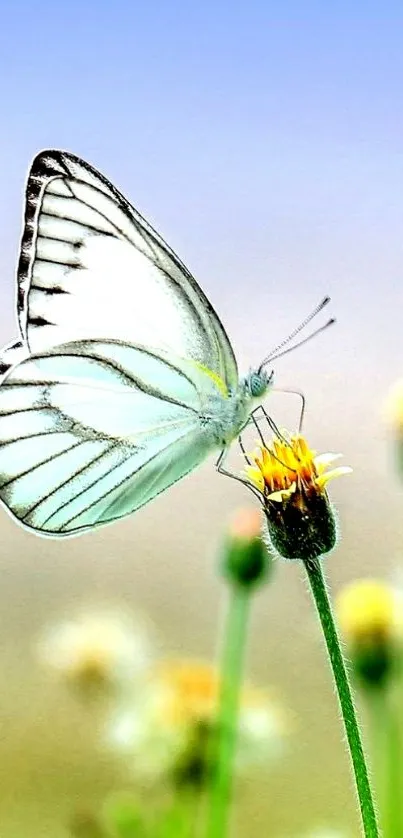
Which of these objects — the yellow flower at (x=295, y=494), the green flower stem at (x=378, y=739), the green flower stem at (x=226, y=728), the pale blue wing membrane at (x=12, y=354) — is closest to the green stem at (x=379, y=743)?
the green flower stem at (x=378, y=739)

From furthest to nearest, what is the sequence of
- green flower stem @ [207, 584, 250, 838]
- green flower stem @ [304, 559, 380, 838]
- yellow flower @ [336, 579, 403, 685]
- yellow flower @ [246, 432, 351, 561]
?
yellow flower @ [336, 579, 403, 685]
green flower stem @ [207, 584, 250, 838]
yellow flower @ [246, 432, 351, 561]
green flower stem @ [304, 559, 380, 838]

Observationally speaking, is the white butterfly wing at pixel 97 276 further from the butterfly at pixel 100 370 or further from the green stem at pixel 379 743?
the green stem at pixel 379 743

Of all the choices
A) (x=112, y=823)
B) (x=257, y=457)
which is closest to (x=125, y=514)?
(x=257, y=457)

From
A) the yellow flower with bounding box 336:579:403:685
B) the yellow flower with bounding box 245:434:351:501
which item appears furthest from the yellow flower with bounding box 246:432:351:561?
the yellow flower with bounding box 336:579:403:685

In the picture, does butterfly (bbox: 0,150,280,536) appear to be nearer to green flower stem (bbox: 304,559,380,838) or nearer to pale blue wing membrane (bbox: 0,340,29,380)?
pale blue wing membrane (bbox: 0,340,29,380)

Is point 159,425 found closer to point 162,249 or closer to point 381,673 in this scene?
point 162,249
